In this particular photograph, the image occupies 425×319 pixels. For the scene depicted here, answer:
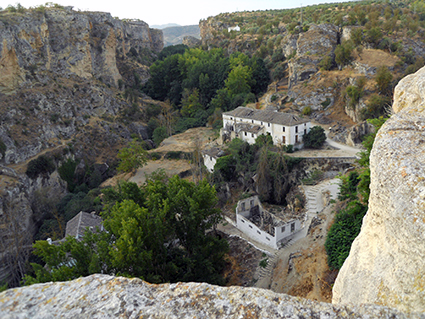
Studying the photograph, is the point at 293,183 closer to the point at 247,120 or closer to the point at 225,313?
the point at 247,120

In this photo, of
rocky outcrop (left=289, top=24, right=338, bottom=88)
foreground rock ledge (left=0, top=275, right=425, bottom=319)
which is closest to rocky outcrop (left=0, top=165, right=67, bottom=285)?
foreground rock ledge (left=0, top=275, right=425, bottom=319)

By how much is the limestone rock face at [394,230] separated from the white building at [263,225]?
1259 cm

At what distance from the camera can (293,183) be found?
97.1 ft

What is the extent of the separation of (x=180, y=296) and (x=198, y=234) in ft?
40.8

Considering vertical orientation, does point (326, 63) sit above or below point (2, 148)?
above

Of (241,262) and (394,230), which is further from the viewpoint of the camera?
(241,262)

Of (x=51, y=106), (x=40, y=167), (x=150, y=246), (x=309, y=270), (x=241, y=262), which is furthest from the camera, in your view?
(x=51, y=106)

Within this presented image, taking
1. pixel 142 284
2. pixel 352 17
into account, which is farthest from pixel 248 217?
pixel 352 17

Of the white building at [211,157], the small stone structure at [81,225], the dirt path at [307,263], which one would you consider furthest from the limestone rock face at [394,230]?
the white building at [211,157]

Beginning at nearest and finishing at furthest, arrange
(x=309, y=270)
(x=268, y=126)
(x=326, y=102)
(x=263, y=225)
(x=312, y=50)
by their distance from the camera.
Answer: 1. (x=309, y=270)
2. (x=263, y=225)
3. (x=268, y=126)
4. (x=326, y=102)
5. (x=312, y=50)

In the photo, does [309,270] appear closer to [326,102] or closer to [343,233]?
[343,233]

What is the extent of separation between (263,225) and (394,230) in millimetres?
18241

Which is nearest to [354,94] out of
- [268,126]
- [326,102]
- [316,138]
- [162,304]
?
[326,102]

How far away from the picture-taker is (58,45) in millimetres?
52531
